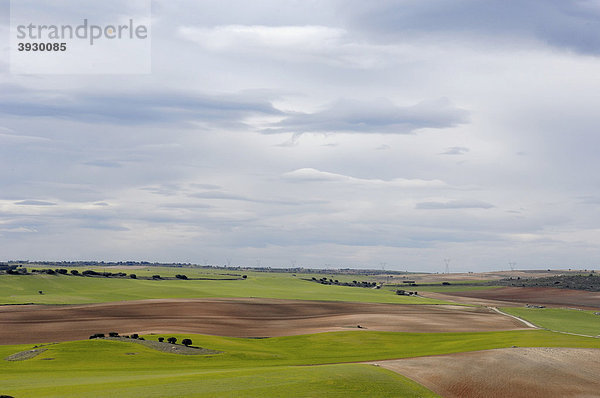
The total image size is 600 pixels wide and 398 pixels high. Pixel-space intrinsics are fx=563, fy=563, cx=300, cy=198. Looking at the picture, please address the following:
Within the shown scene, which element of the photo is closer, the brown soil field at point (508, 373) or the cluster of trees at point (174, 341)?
the brown soil field at point (508, 373)

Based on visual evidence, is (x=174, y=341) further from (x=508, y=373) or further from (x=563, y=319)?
(x=563, y=319)

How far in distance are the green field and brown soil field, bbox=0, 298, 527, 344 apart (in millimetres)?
10705

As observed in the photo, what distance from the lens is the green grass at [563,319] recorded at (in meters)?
107

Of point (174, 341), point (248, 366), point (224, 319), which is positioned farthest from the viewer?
point (224, 319)

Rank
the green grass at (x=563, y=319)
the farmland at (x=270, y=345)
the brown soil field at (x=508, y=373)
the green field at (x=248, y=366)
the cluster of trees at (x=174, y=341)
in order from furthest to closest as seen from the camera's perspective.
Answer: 1. the green grass at (x=563, y=319)
2. the cluster of trees at (x=174, y=341)
3. the brown soil field at (x=508, y=373)
4. the farmland at (x=270, y=345)
5. the green field at (x=248, y=366)

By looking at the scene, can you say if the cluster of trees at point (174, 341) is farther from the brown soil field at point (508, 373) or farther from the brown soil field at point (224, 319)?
the brown soil field at point (508, 373)

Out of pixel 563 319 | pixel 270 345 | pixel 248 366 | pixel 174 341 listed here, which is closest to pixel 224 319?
pixel 270 345

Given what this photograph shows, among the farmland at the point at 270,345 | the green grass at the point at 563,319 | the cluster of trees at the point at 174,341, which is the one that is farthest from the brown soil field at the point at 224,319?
the cluster of trees at the point at 174,341

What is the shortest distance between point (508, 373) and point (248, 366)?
2883cm

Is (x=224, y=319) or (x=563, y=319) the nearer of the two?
(x=224, y=319)

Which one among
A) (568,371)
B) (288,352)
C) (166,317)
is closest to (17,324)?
(166,317)

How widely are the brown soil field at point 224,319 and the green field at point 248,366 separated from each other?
10705mm

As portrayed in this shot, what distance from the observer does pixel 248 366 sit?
65.0 metres

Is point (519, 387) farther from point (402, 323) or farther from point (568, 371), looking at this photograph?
point (402, 323)
